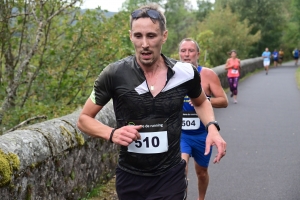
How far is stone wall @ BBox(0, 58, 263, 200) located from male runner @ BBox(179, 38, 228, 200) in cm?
110

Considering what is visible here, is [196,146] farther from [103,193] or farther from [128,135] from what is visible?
[128,135]

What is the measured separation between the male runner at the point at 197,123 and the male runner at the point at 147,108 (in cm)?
179

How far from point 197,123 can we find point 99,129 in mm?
2223

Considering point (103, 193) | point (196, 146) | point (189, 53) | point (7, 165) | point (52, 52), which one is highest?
point (189, 53)

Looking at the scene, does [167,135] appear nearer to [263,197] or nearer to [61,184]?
[61,184]

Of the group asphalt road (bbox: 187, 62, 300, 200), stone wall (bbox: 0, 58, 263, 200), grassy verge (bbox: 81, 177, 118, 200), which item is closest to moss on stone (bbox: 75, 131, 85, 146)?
stone wall (bbox: 0, 58, 263, 200)

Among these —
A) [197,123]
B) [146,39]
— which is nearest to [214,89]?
[197,123]

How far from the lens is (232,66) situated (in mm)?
16125

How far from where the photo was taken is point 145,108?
10.1 feet

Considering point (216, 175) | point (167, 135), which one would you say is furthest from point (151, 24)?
point (216, 175)

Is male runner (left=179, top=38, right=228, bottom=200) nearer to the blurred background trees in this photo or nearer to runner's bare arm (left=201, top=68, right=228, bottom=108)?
runner's bare arm (left=201, top=68, right=228, bottom=108)

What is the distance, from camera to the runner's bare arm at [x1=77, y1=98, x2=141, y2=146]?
9.06ft

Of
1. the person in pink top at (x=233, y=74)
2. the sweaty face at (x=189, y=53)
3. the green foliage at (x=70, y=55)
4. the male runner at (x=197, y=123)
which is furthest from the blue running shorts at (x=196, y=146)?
the person in pink top at (x=233, y=74)

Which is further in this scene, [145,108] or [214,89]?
[214,89]
